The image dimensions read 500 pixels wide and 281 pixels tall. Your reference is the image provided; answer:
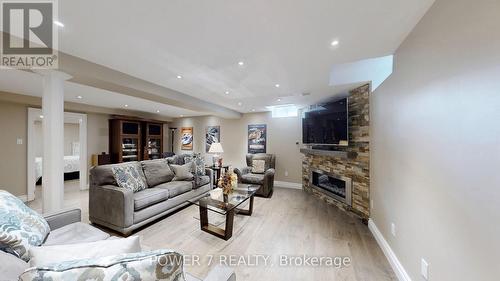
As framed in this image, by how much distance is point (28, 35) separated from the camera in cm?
181

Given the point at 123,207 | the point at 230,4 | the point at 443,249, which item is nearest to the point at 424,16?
the point at 230,4

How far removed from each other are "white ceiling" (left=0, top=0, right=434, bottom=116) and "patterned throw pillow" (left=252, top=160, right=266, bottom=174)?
2.72 m

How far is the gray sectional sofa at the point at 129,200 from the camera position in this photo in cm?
253

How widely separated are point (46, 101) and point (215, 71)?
84.7 inches

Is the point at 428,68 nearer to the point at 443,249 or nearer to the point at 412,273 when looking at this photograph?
the point at 443,249

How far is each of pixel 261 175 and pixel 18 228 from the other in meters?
4.03

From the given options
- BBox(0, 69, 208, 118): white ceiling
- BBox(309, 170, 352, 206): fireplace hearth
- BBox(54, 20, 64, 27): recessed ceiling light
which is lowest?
BBox(309, 170, 352, 206): fireplace hearth

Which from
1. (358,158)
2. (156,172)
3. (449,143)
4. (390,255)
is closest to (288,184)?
(358,158)

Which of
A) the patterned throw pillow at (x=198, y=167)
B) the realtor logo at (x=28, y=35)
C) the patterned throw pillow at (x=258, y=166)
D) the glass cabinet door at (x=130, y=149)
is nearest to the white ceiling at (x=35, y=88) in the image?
the realtor logo at (x=28, y=35)

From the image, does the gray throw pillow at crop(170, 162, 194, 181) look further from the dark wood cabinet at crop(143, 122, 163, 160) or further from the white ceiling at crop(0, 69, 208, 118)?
the dark wood cabinet at crop(143, 122, 163, 160)

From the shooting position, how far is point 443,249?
1288 mm

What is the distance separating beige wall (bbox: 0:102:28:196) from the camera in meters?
3.75

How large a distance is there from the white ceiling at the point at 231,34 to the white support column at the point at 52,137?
57cm

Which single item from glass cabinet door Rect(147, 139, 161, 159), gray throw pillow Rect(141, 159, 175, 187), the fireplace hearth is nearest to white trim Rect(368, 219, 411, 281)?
the fireplace hearth
